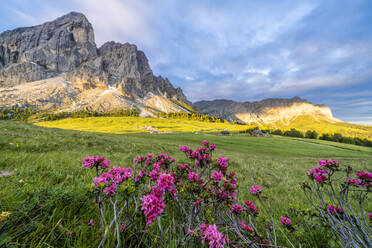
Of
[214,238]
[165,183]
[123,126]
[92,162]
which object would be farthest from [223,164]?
[123,126]

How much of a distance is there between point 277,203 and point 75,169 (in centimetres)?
634

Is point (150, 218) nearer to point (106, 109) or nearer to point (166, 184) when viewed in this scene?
point (166, 184)

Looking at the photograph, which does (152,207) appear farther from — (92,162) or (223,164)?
(223,164)

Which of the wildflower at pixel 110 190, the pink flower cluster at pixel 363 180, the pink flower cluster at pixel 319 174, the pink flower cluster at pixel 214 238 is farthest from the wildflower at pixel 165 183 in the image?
the pink flower cluster at pixel 363 180

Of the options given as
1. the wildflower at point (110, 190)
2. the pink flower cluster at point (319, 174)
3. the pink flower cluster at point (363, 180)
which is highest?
the pink flower cluster at point (363, 180)

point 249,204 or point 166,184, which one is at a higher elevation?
point 166,184

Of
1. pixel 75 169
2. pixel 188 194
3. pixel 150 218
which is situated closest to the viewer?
pixel 150 218

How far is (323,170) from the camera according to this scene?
289 centimetres

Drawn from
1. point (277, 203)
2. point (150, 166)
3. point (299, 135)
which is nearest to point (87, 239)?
point (150, 166)

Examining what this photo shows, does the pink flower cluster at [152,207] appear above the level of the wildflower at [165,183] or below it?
below

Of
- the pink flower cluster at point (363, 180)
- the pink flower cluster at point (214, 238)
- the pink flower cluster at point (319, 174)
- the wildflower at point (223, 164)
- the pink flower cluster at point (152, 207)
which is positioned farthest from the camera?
the wildflower at point (223, 164)

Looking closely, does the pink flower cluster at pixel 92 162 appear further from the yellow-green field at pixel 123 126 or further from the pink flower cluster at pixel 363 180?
the yellow-green field at pixel 123 126

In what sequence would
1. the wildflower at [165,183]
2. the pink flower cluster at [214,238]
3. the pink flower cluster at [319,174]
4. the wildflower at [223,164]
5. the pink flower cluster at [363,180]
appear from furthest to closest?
the wildflower at [223,164] → the pink flower cluster at [319,174] → the pink flower cluster at [363,180] → the wildflower at [165,183] → the pink flower cluster at [214,238]

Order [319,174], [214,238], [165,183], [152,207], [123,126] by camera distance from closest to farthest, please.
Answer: [214,238] < [152,207] < [165,183] < [319,174] < [123,126]
